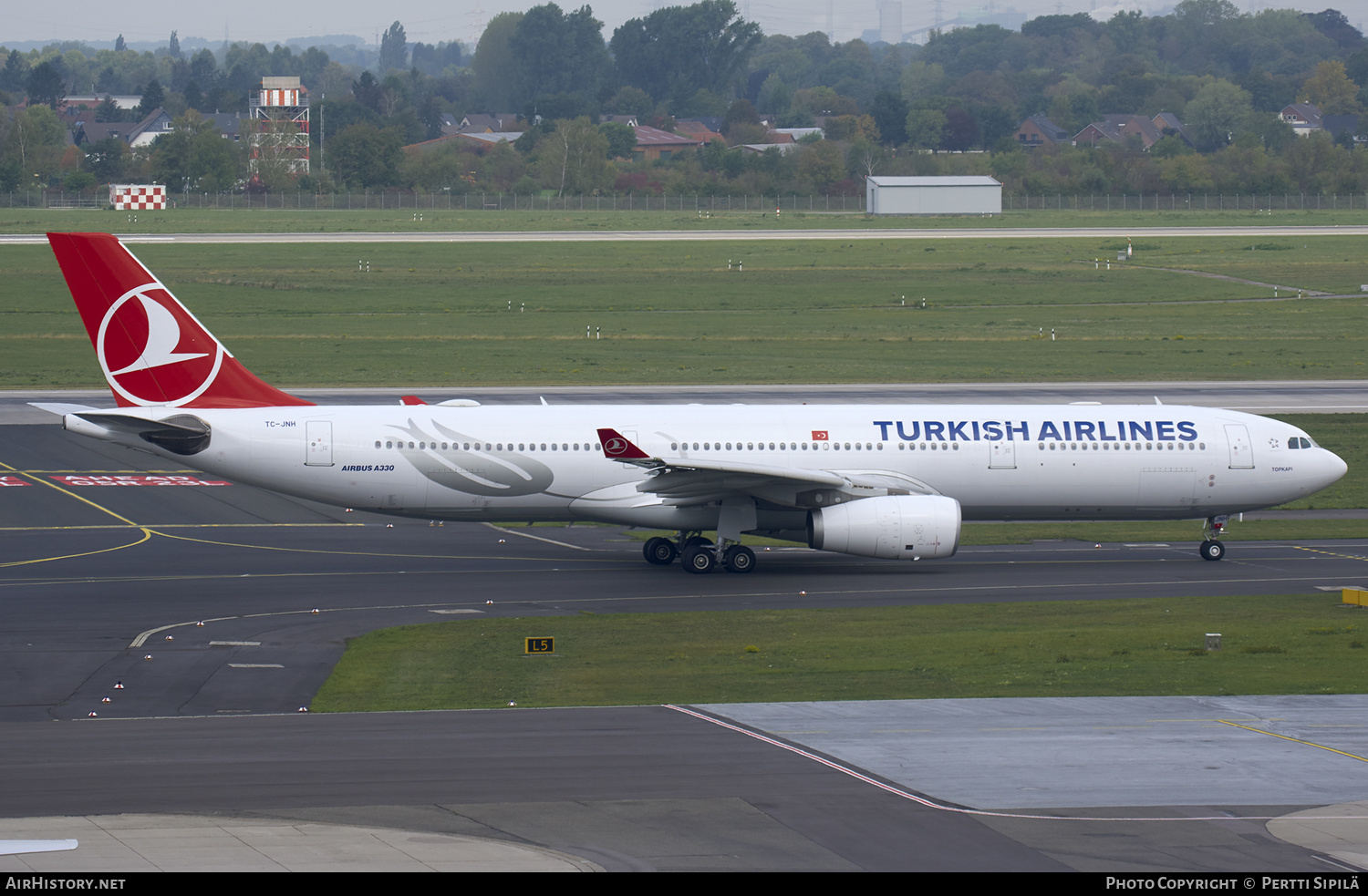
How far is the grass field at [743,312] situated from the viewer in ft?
244

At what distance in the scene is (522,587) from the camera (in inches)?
1427

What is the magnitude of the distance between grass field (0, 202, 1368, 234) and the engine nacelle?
4530 inches

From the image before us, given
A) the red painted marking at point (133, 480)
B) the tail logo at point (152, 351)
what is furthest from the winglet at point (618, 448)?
the red painted marking at point (133, 480)

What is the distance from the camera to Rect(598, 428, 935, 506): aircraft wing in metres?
36.1

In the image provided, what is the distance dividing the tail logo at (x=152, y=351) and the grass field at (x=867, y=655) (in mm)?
10715

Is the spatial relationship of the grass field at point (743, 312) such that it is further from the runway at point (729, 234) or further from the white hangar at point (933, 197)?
the white hangar at point (933, 197)

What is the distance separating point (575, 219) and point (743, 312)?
7113 centimetres

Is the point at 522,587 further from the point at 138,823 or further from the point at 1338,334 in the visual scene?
the point at 1338,334

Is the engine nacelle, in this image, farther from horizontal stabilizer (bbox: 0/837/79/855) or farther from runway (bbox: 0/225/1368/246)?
runway (bbox: 0/225/1368/246)

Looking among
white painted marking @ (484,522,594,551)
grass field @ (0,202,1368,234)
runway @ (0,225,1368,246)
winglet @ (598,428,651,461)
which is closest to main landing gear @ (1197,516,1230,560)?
winglet @ (598,428,651,461)

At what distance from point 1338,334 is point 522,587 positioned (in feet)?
219

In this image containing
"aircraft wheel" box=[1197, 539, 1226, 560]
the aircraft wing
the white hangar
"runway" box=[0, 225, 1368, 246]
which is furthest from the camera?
the white hangar

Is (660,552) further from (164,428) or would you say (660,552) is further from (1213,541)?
(1213,541)

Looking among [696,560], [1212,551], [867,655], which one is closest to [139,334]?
[696,560]
